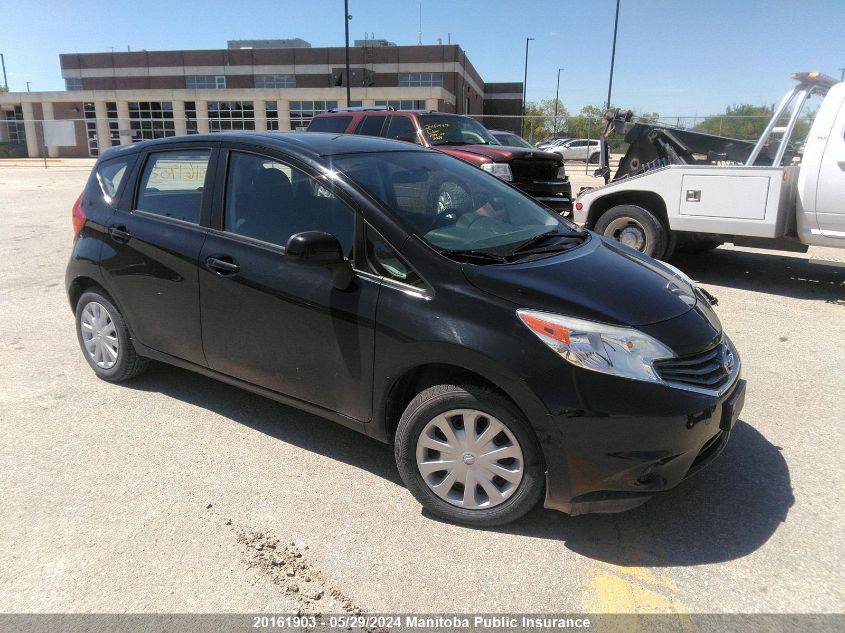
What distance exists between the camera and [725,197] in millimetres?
7207

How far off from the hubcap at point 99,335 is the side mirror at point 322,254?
2030 mm

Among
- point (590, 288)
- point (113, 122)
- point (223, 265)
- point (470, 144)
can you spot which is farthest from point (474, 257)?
point (113, 122)

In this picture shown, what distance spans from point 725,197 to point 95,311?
A: 21.4 ft

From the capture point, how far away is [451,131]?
1134cm

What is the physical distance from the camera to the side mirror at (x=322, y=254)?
2.97 m

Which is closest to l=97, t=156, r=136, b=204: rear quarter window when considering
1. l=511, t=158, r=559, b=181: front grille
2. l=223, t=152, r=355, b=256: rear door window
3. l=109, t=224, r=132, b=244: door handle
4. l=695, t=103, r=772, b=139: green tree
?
l=109, t=224, r=132, b=244: door handle

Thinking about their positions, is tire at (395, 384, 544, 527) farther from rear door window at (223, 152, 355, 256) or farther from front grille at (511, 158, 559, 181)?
front grille at (511, 158, 559, 181)

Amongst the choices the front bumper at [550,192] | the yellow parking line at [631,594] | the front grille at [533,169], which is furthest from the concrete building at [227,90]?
the yellow parking line at [631,594]

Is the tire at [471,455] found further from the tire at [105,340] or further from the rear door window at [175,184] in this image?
the tire at [105,340]

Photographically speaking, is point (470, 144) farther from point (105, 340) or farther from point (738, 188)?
point (105, 340)

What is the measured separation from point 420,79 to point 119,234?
57.3m

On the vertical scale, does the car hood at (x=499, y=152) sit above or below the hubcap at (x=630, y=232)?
above

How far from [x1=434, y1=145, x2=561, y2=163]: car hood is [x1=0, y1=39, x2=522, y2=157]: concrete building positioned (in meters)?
36.3

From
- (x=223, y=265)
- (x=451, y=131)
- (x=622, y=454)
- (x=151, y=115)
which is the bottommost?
(x=622, y=454)
